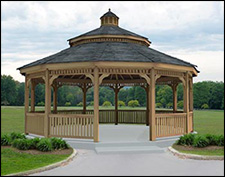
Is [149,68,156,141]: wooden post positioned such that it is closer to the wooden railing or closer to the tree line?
the wooden railing

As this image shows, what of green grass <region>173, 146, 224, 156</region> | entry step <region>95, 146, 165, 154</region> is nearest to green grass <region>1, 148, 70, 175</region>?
entry step <region>95, 146, 165, 154</region>

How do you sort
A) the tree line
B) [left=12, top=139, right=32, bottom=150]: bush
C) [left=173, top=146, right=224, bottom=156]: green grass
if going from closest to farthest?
[left=173, top=146, right=224, bottom=156]: green grass → [left=12, top=139, right=32, bottom=150]: bush → the tree line

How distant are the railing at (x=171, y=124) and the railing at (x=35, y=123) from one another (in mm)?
5370

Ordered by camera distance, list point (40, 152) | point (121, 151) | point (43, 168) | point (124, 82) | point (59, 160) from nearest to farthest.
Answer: point (43, 168) < point (59, 160) < point (40, 152) < point (121, 151) < point (124, 82)

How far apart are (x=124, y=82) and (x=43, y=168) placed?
12.5 m

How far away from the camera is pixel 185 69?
13.1m

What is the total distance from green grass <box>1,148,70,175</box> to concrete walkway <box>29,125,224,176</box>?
54 centimetres

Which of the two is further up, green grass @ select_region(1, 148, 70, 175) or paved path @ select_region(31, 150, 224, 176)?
green grass @ select_region(1, 148, 70, 175)

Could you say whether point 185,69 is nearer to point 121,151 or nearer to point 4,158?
point 121,151

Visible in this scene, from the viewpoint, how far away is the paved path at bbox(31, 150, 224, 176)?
7027mm

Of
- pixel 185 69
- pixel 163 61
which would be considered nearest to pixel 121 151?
pixel 163 61

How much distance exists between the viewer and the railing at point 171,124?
11930 millimetres

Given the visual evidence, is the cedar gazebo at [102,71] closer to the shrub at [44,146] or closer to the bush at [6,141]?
the bush at [6,141]

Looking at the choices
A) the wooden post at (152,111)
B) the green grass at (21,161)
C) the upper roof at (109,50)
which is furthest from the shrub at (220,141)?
the green grass at (21,161)
